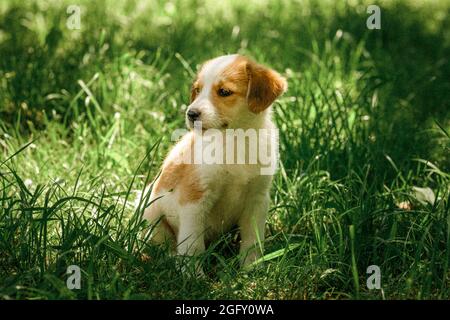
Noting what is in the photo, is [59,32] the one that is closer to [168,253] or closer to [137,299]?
[168,253]

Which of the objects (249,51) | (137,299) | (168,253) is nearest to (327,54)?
(249,51)

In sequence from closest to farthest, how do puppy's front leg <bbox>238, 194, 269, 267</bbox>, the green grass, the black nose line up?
the green grass → the black nose → puppy's front leg <bbox>238, 194, 269, 267</bbox>

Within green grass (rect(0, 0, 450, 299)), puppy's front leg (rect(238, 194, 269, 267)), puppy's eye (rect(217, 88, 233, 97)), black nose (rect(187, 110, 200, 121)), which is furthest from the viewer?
puppy's front leg (rect(238, 194, 269, 267))

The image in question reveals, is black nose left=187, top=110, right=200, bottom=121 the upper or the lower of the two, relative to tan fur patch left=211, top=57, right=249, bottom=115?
lower

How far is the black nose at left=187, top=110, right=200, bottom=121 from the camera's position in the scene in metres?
3.72

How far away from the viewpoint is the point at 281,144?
4.99 meters

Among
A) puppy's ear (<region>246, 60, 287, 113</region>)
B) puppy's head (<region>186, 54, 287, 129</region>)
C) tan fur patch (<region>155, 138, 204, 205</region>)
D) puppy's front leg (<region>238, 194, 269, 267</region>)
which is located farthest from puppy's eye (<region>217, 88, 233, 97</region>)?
puppy's front leg (<region>238, 194, 269, 267</region>)

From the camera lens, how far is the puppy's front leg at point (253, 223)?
3.99 meters

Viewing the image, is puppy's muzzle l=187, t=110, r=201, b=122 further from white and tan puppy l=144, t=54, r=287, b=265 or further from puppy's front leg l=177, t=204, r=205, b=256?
puppy's front leg l=177, t=204, r=205, b=256

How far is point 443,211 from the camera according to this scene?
3.84 metres

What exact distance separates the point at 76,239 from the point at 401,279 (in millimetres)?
1557

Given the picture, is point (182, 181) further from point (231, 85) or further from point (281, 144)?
point (281, 144)

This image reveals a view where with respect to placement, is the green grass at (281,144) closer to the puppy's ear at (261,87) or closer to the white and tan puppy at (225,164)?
the white and tan puppy at (225,164)

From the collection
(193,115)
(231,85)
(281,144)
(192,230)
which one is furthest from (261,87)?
(281,144)
